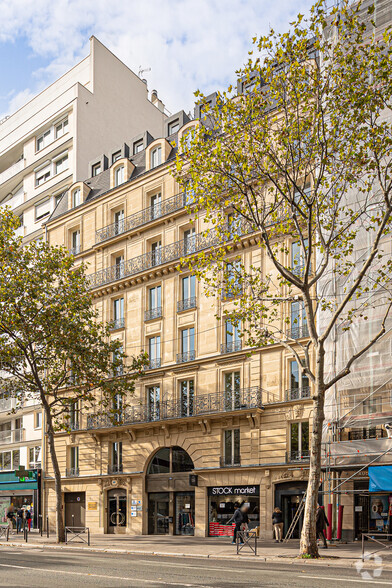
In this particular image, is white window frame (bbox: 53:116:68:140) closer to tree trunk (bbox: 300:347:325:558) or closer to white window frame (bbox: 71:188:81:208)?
white window frame (bbox: 71:188:81:208)

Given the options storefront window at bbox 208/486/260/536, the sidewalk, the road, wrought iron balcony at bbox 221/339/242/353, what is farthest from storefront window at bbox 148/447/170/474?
the road

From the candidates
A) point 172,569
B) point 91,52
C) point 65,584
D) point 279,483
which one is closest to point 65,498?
point 279,483

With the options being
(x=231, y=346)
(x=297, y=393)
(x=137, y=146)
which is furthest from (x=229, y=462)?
(x=137, y=146)

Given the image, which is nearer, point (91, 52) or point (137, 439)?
point (137, 439)

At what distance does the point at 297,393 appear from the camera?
2678 centimetres

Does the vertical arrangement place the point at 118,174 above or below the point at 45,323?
above

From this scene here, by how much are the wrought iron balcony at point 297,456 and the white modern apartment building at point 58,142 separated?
62.7 feet

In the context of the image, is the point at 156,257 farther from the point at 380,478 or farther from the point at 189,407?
the point at 380,478

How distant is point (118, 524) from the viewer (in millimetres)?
33312

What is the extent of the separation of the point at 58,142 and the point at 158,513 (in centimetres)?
2669

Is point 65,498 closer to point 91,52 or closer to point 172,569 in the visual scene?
point 172,569

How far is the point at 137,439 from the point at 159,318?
5.99 metres

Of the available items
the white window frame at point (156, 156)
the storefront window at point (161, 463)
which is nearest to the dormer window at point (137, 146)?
the white window frame at point (156, 156)

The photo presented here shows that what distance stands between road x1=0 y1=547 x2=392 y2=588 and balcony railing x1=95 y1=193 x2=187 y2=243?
65.4 ft
